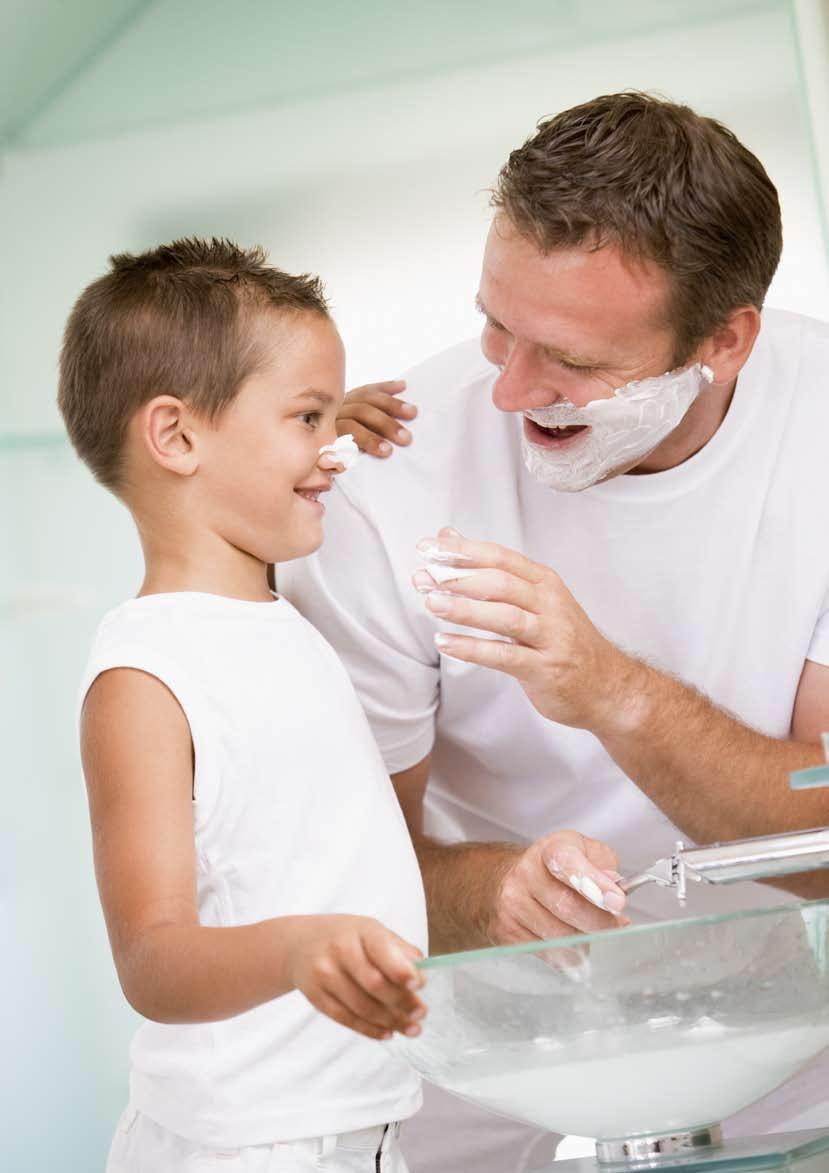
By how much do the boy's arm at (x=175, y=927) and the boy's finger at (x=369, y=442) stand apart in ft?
1.49

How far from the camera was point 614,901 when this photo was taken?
3.26 feet

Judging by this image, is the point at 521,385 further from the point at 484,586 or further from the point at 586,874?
the point at 586,874

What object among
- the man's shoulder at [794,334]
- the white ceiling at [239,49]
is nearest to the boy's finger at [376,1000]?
the man's shoulder at [794,334]

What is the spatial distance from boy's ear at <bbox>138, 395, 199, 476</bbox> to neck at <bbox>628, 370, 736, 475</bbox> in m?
0.48

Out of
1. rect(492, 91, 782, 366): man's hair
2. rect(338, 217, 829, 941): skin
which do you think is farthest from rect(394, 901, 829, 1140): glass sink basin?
rect(492, 91, 782, 366): man's hair

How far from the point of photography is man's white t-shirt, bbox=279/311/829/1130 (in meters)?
1.41

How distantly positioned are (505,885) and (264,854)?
7.8 inches

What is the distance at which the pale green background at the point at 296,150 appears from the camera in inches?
88.3

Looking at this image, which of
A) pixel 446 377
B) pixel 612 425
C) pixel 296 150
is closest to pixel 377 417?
pixel 446 377

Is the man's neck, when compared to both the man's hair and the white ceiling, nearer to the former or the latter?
the man's hair

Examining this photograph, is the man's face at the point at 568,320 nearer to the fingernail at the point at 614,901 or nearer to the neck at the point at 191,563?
the neck at the point at 191,563

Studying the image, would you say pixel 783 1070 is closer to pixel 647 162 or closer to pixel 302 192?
pixel 647 162

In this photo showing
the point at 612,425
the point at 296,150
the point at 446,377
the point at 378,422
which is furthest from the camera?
the point at 296,150

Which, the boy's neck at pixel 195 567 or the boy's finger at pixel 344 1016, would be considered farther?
the boy's neck at pixel 195 567
